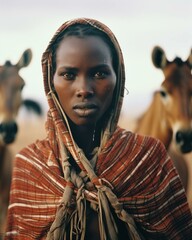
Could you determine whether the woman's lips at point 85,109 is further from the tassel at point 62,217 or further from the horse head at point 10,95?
the horse head at point 10,95

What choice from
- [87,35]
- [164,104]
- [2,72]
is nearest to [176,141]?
[164,104]

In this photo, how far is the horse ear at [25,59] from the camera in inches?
224

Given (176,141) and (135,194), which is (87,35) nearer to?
(135,194)

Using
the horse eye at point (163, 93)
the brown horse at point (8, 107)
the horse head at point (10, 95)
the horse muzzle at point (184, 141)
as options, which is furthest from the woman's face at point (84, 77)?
the horse eye at point (163, 93)

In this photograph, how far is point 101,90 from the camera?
2.64 meters

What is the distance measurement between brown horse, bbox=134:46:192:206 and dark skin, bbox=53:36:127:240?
2.63 meters

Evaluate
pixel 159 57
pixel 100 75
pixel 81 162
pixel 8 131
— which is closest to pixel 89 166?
pixel 81 162

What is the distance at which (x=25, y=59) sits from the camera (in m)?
5.71

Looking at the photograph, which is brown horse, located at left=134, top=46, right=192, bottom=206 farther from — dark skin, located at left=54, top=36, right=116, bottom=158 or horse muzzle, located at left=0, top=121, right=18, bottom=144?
dark skin, located at left=54, top=36, right=116, bottom=158

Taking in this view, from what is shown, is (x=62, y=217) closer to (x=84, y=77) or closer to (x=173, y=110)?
(x=84, y=77)

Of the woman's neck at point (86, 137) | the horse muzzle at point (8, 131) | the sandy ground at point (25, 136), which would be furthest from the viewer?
the sandy ground at point (25, 136)

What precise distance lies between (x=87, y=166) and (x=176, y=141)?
106 inches

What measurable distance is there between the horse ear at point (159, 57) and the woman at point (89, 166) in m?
2.83

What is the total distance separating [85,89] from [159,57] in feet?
10.3
